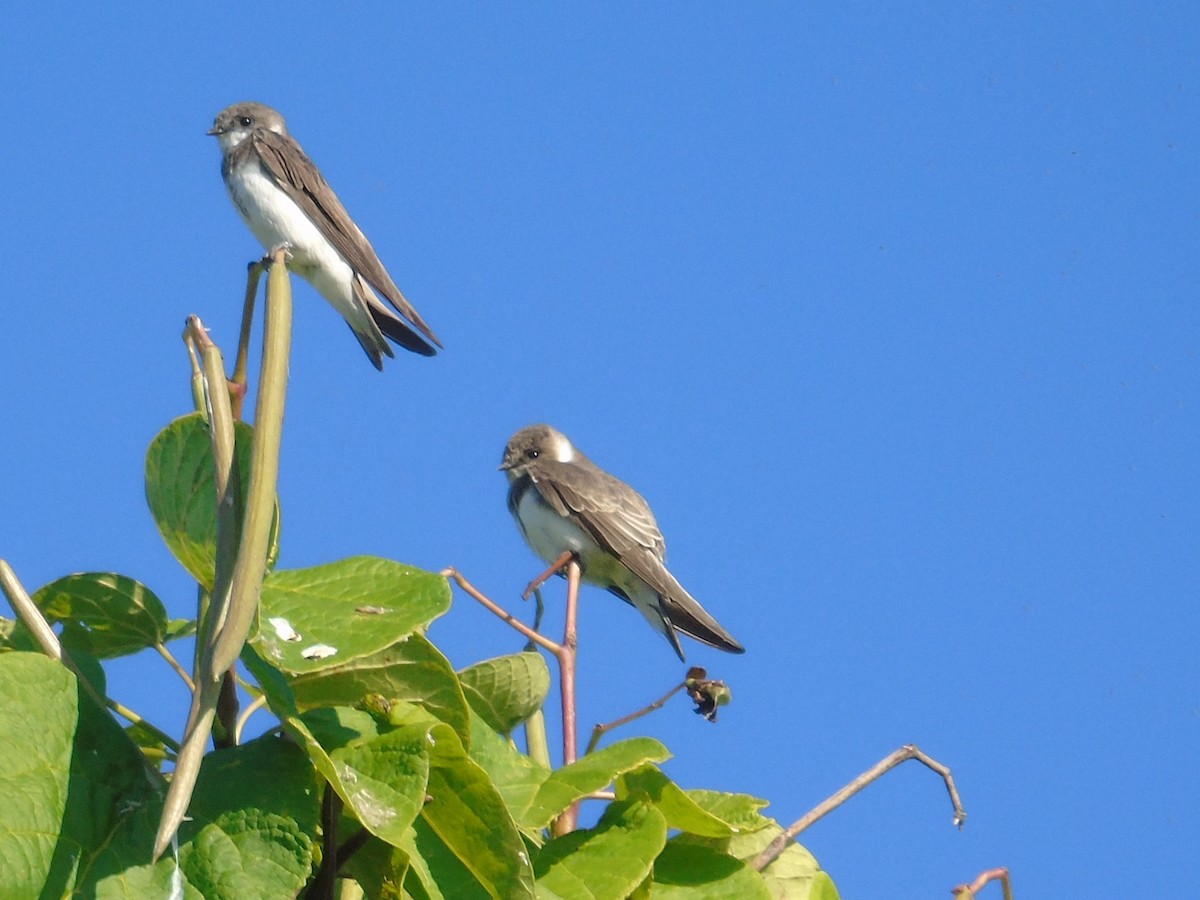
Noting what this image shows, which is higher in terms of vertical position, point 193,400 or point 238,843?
point 193,400

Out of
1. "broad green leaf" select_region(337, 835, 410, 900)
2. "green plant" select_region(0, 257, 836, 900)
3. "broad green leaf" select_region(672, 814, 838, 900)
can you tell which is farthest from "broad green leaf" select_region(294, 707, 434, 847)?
"broad green leaf" select_region(672, 814, 838, 900)

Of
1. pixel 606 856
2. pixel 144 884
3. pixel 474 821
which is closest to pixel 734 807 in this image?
pixel 606 856

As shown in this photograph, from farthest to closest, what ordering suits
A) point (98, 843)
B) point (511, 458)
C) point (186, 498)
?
point (511, 458) < point (186, 498) < point (98, 843)

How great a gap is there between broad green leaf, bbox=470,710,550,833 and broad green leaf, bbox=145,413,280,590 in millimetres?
381

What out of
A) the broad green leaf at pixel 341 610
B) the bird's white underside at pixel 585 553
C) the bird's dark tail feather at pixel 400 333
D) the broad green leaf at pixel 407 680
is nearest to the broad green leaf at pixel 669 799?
the broad green leaf at pixel 407 680

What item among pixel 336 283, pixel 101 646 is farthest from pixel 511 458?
pixel 101 646

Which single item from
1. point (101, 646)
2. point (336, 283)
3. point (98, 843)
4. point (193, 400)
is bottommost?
point (98, 843)

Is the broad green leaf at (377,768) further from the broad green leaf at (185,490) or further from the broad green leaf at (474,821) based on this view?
the broad green leaf at (185,490)

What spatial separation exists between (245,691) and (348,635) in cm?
33

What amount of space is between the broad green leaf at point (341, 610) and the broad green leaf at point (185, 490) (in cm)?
8

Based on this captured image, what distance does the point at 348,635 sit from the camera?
5.40 feet

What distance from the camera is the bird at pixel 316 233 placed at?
579 centimetres

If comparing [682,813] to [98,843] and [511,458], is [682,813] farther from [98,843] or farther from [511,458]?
[511,458]

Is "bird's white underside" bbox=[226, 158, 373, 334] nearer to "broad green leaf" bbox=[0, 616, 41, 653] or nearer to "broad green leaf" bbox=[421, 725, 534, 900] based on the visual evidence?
"broad green leaf" bbox=[0, 616, 41, 653]
